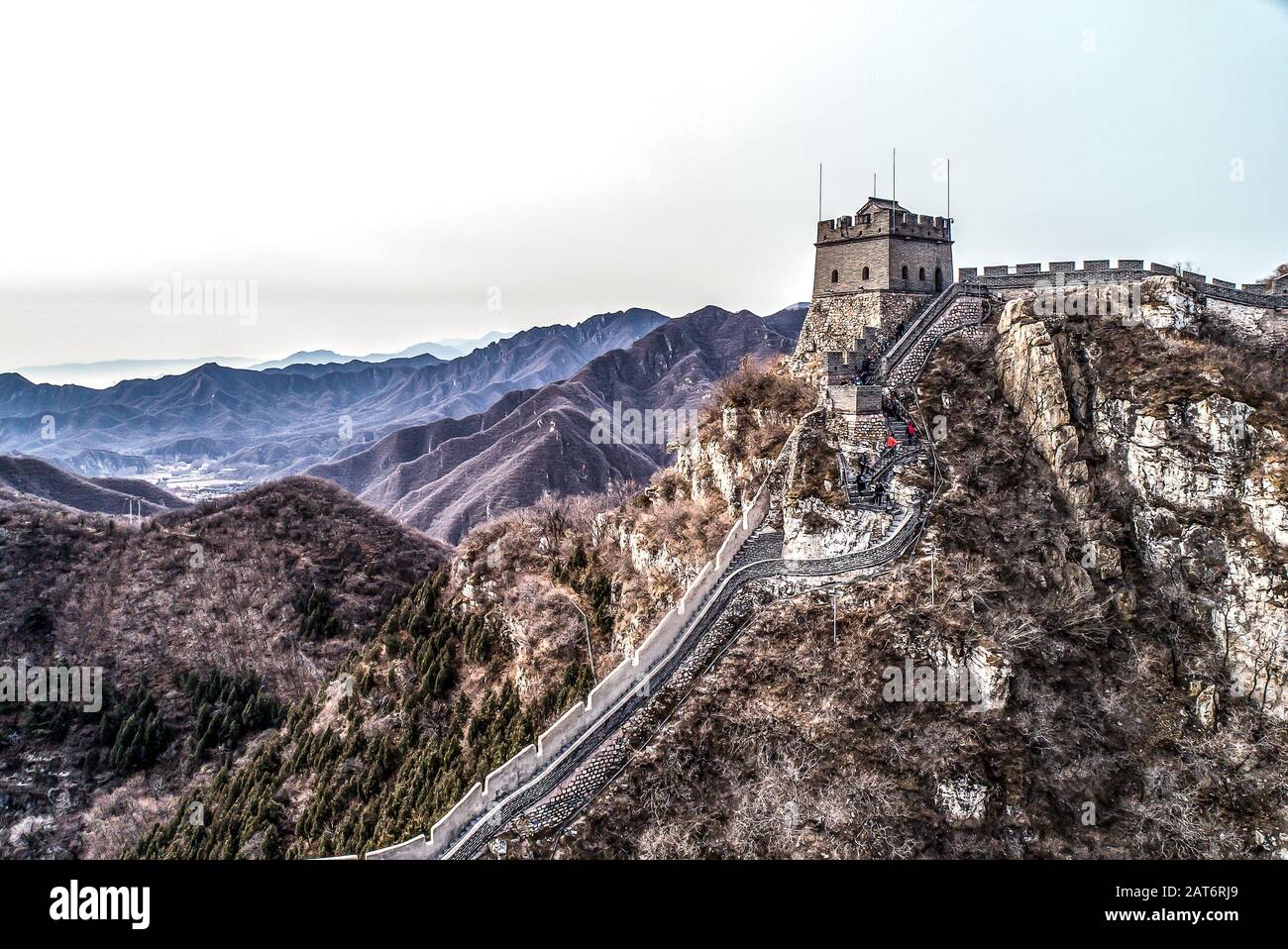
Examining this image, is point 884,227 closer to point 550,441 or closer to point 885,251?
point 885,251

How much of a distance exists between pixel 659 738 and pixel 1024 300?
68.6 ft

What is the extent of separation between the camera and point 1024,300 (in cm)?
2630

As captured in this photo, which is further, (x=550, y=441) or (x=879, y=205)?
(x=550, y=441)

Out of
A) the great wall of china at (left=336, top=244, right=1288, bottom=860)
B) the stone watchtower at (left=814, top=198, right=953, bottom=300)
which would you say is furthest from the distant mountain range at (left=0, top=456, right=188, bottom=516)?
the stone watchtower at (left=814, top=198, right=953, bottom=300)

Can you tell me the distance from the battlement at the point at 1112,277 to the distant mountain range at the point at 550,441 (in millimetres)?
62862

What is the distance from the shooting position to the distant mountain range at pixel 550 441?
9719cm

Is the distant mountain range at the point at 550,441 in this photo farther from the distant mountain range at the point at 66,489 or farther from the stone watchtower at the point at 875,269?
the stone watchtower at the point at 875,269

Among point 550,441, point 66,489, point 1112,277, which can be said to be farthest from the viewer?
point 550,441

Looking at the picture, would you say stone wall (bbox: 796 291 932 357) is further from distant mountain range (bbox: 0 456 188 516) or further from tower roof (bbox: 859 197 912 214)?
distant mountain range (bbox: 0 456 188 516)

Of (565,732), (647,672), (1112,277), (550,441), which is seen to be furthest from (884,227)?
(550,441)

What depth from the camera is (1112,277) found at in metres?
26.0

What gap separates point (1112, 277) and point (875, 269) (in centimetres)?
846

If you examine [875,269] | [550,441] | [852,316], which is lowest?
[550,441]

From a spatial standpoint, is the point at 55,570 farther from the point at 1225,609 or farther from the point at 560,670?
the point at 1225,609
